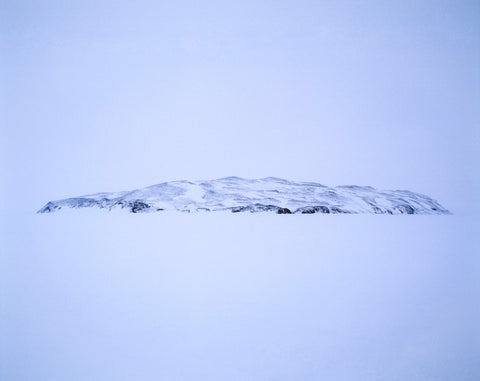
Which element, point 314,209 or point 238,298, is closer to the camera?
point 238,298

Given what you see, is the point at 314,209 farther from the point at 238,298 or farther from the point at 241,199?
the point at 238,298

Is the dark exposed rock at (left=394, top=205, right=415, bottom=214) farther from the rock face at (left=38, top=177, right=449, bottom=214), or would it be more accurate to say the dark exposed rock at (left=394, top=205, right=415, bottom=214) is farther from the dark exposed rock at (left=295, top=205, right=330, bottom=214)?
A: the dark exposed rock at (left=295, top=205, right=330, bottom=214)

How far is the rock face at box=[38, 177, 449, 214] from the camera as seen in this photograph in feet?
5.73

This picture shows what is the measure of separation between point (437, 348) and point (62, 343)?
3.41 ft

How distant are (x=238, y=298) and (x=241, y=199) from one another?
661 millimetres

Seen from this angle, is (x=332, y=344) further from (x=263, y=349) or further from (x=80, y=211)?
(x=80, y=211)

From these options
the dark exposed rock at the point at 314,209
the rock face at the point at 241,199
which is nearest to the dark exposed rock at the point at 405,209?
the rock face at the point at 241,199

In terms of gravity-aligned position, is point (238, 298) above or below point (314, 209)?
below

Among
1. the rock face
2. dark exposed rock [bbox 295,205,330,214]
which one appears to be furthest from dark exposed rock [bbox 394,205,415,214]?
dark exposed rock [bbox 295,205,330,214]

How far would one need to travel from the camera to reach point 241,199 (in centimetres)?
176

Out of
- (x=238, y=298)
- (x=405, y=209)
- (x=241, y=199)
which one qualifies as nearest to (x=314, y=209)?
(x=241, y=199)

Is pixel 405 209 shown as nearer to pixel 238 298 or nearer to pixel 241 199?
pixel 241 199

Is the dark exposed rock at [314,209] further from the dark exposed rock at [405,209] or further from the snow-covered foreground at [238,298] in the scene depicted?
the dark exposed rock at [405,209]

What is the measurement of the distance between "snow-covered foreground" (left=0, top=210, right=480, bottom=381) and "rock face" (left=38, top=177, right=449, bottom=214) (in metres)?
0.05
